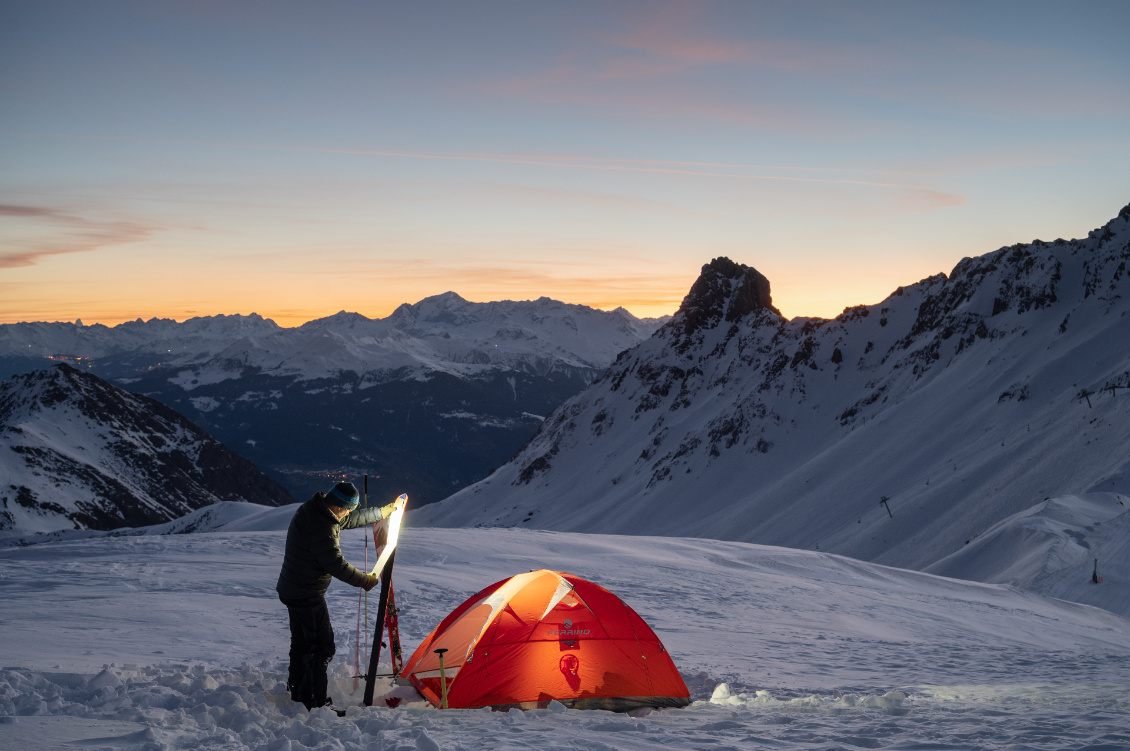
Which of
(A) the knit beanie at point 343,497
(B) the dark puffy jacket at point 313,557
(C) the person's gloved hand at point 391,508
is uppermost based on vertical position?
(A) the knit beanie at point 343,497

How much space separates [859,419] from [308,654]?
100938 mm

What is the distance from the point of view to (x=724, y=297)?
17250 cm

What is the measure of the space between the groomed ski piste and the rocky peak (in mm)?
144972

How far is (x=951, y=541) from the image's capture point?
165 ft

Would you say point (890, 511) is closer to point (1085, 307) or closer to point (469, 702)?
point (1085, 307)

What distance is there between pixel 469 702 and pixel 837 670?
21.7 feet

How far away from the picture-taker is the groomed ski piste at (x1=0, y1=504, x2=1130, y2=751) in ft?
26.2

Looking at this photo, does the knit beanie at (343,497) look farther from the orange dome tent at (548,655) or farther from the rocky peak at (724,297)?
the rocky peak at (724,297)

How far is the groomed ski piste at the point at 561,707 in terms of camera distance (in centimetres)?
800

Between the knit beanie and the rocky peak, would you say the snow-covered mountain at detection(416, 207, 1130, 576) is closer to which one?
the rocky peak

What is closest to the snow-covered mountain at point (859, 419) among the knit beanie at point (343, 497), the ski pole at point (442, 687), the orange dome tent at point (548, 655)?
the orange dome tent at point (548, 655)

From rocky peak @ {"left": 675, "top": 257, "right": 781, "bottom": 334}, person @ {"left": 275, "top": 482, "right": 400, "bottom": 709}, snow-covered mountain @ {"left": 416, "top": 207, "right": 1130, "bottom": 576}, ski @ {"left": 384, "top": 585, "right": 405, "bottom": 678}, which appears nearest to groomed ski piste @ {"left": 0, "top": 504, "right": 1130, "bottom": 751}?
person @ {"left": 275, "top": 482, "right": 400, "bottom": 709}

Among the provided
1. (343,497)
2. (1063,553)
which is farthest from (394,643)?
(1063,553)

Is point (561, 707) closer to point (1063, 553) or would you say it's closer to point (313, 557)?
point (313, 557)
